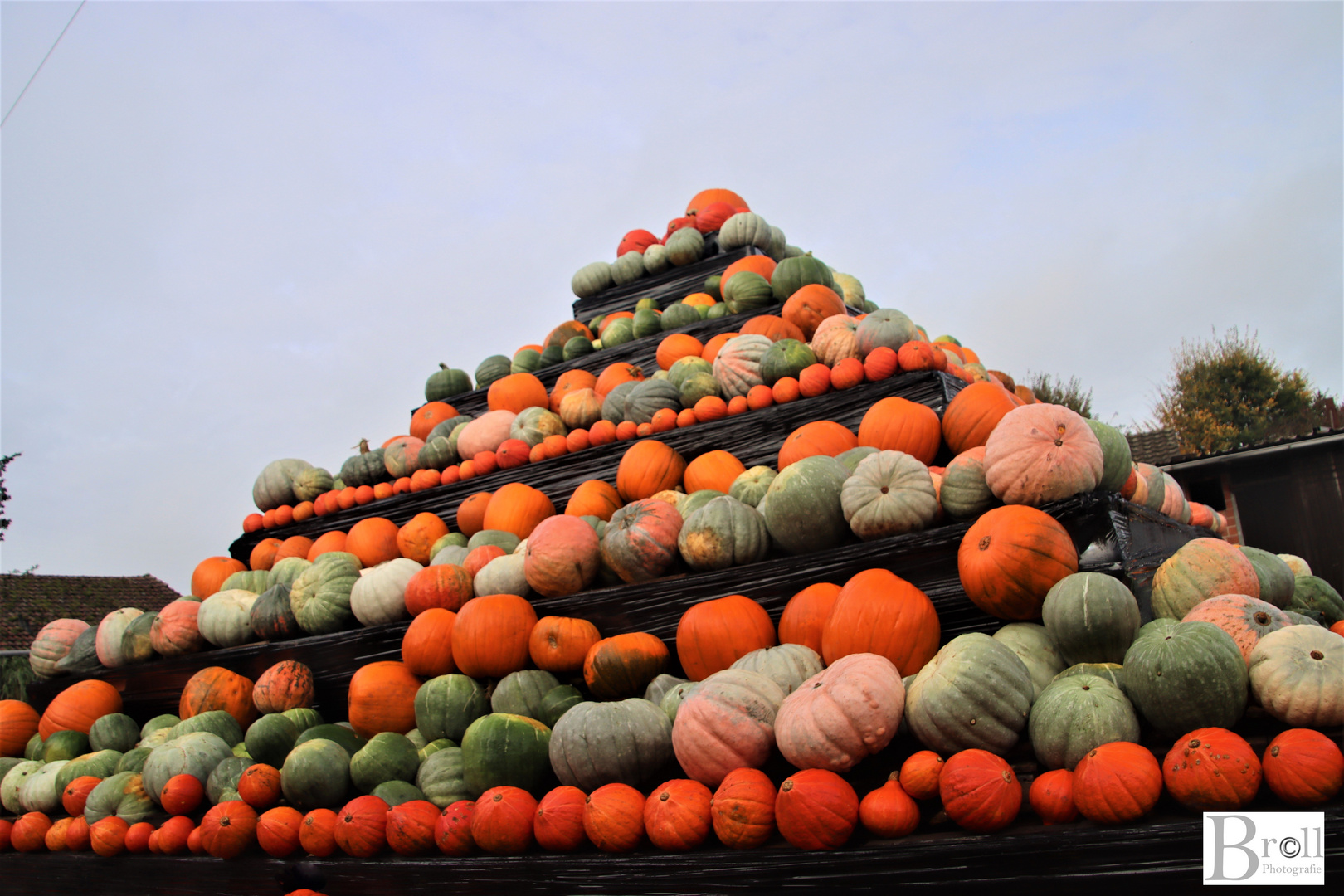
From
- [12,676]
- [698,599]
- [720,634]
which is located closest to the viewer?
[720,634]

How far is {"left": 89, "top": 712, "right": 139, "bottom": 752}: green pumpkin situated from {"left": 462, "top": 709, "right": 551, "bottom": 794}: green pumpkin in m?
3.13

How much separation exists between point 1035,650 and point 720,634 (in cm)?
131

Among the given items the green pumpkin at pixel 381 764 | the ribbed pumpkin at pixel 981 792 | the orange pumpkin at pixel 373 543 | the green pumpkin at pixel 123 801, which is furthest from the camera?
the orange pumpkin at pixel 373 543

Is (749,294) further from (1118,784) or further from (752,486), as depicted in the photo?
(1118,784)

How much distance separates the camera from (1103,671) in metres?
2.88

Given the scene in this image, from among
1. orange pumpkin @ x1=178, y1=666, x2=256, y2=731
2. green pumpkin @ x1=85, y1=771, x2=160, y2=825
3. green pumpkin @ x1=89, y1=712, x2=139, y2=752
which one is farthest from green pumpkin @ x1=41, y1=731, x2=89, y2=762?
green pumpkin @ x1=85, y1=771, x2=160, y2=825

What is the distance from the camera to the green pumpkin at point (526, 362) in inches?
332

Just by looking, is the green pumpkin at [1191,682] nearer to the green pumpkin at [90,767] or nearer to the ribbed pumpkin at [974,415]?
the ribbed pumpkin at [974,415]

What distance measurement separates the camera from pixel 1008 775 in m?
2.57

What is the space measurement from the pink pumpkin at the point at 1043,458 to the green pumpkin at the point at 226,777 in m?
3.74

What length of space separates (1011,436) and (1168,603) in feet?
2.79

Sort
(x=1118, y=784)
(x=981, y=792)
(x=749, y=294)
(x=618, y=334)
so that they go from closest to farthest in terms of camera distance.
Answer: (x=1118, y=784) → (x=981, y=792) → (x=749, y=294) → (x=618, y=334)

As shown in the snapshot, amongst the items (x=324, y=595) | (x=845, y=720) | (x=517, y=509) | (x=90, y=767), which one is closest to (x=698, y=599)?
(x=845, y=720)

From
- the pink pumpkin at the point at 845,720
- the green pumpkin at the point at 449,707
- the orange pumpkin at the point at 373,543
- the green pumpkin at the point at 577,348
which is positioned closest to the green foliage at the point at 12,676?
the orange pumpkin at the point at 373,543
